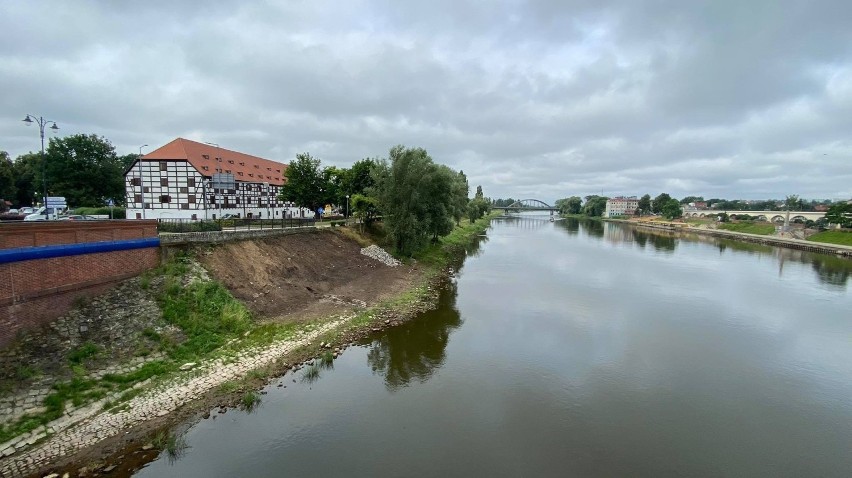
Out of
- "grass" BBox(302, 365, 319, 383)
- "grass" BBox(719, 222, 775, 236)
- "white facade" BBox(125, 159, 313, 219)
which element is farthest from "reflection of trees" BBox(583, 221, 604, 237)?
"grass" BBox(302, 365, 319, 383)

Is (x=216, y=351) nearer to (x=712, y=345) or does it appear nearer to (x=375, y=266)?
(x=375, y=266)

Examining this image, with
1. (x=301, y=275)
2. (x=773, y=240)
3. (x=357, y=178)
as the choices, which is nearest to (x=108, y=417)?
(x=301, y=275)

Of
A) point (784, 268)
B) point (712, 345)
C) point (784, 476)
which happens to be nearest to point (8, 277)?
point (784, 476)

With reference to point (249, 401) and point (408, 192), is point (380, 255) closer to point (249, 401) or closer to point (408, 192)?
point (408, 192)

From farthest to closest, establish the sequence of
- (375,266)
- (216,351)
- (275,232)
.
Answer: (375,266), (275,232), (216,351)

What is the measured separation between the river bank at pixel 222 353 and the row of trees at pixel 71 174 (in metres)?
39.0

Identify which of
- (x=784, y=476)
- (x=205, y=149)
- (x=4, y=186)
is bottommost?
(x=784, y=476)

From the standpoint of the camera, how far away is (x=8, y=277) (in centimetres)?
1148

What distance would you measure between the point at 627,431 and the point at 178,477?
11.6 metres

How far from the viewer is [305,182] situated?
4169 cm

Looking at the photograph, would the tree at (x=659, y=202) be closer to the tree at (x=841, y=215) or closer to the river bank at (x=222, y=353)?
the tree at (x=841, y=215)

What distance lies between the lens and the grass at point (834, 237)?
59.8 m

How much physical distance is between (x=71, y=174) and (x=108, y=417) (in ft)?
168

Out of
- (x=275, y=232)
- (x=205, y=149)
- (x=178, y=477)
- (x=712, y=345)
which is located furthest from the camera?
(x=205, y=149)
